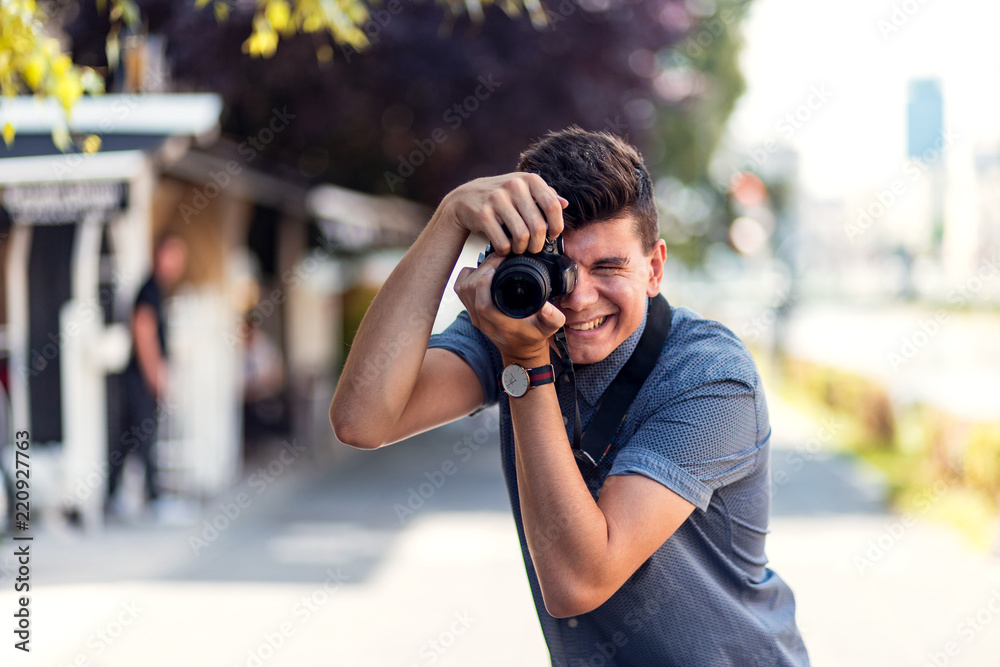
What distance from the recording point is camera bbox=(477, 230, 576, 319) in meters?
1.57

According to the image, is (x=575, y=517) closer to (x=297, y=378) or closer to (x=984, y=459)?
(x=984, y=459)

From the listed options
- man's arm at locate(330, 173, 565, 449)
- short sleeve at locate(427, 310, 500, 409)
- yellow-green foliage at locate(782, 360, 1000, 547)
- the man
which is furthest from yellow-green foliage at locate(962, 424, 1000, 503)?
man's arm at locate(330, 173, 565, 449)

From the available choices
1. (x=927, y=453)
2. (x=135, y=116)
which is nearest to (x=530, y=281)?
(x=135, y=116)

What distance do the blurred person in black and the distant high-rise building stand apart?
5.96 meters

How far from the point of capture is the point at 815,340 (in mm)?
24797

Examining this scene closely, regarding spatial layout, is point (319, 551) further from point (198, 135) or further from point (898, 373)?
point (898, 373)

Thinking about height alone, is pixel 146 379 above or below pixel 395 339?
below

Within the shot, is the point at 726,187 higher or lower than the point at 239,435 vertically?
higher

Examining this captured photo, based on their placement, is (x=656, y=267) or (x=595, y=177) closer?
(x=595, y=177)

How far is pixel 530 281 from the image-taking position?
1569mm

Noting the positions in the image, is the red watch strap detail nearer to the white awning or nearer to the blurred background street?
the blurred background street

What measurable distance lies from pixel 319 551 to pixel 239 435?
10.1 feet

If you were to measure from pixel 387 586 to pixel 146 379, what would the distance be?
2722mm

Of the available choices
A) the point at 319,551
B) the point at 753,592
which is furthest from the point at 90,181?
the point at 753,592
